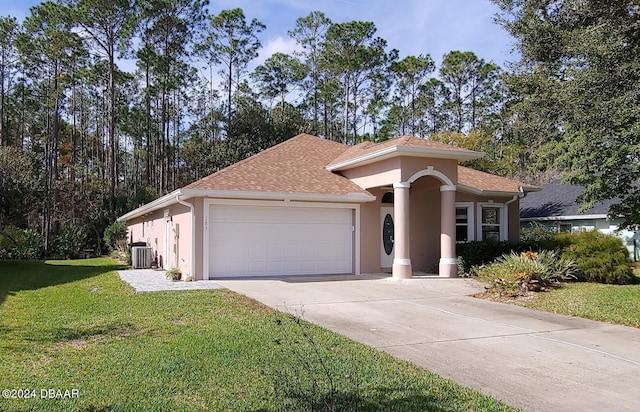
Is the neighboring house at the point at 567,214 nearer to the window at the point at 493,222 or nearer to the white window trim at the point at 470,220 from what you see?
the window at the point at 493,222

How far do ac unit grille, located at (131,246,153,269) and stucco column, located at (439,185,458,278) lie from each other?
1136 cm

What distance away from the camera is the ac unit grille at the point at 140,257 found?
754 inches

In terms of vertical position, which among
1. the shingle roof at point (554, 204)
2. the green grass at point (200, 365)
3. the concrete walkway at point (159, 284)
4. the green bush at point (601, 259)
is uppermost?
the shingle roof at point (554, 204)

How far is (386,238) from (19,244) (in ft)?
66.6

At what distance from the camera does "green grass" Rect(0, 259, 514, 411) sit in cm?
443

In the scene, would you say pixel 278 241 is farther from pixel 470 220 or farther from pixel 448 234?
pixel 470 220

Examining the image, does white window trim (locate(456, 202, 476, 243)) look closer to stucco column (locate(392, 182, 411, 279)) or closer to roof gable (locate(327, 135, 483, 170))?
roof gable (locate(327, 135, 483, 170))

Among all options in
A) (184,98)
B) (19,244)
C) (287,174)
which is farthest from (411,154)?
(184,98)

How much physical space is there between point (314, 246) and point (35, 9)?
28.3 m

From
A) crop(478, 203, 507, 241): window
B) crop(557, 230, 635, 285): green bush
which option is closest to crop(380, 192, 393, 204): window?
crop(478, 203, 507, 241): window

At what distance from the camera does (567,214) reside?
23.1 m

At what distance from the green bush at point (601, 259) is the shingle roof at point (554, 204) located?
9510 millimetres

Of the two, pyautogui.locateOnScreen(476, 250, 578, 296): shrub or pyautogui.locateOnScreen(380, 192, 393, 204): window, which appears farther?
pyautogui.locateOnScreen(380, 192, 393, 204): window

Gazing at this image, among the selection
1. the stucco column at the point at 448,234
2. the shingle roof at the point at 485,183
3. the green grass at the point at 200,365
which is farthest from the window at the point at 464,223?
the green grass at the point at 200,365
